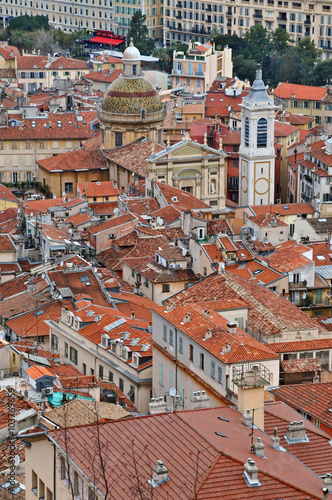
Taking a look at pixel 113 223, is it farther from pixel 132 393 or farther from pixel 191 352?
pixel 191 352

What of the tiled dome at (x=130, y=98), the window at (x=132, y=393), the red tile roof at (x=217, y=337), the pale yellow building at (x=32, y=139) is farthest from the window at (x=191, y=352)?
the pale yellow building at (x=32, y=139)

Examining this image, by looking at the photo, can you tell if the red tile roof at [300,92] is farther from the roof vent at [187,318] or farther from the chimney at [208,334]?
the chimney at [208,334]

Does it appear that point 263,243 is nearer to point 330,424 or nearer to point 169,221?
point 169,221

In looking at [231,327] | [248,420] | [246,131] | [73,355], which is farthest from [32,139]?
[248,420]

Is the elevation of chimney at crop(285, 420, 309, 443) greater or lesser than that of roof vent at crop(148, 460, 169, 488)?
lesser

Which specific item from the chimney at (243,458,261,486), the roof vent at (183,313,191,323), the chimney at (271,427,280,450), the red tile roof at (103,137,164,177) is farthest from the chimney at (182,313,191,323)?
the red tile roof at (103,137,164,177)

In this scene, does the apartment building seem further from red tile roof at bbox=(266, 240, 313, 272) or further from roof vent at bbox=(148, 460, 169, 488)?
roof vent at bbox=(148, 460, 169, 488)
